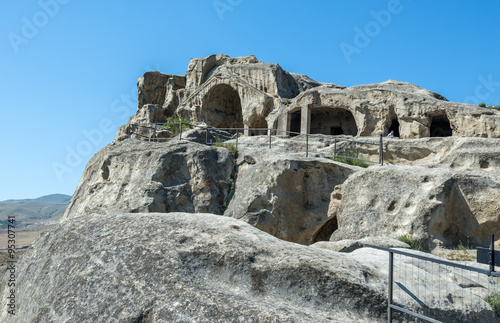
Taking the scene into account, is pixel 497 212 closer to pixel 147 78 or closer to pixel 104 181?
pixel 104 181

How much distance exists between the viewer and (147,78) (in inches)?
1628

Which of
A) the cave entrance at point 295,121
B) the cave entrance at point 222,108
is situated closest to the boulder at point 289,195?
the cave entrance at point 295,121

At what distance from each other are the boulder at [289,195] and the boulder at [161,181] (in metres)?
1.00

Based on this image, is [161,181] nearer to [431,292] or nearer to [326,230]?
[326,230]

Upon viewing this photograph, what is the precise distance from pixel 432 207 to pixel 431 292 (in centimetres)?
525

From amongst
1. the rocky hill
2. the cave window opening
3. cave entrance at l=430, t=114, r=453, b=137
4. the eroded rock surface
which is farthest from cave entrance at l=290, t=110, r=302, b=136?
the eroded rock surface

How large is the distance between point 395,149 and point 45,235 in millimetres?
13310

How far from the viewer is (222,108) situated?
3331cm

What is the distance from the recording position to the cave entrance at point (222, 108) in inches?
1259

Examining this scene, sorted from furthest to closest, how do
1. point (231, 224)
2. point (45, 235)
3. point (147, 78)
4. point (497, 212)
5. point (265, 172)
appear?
point (147, 78) < point (265, 172) < point (497, 212) < point (45, 235) < point (231, 224)

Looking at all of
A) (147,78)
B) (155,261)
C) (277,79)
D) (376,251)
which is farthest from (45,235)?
(147,78)

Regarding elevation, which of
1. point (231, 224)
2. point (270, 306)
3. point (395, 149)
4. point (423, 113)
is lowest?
point (270, 306)

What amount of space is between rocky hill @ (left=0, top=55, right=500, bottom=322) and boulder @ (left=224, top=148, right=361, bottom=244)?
1.7 inches

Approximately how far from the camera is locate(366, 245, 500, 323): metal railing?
182 inches
